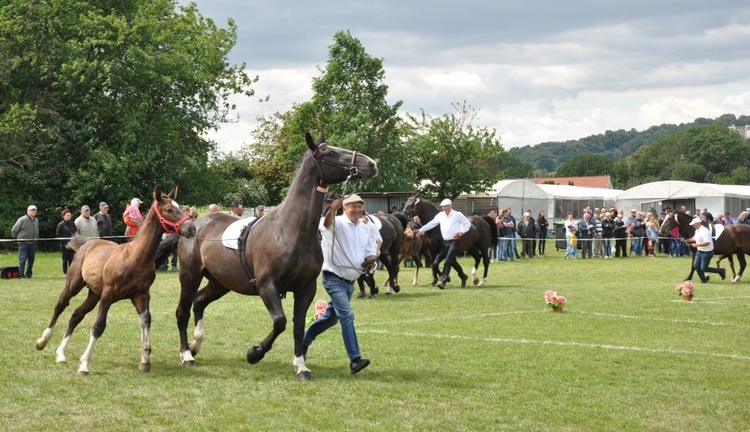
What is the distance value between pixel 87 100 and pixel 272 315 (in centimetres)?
3264

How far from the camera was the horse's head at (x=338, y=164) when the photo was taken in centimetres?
962

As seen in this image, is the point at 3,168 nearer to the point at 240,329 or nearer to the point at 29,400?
the point at 240,329

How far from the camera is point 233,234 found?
1041cm

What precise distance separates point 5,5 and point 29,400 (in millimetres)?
35709

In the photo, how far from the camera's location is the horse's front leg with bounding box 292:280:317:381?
9352mm

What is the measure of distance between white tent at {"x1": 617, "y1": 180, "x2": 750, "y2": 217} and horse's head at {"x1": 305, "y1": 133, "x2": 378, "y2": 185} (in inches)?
1793

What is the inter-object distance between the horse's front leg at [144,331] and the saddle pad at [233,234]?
113cm

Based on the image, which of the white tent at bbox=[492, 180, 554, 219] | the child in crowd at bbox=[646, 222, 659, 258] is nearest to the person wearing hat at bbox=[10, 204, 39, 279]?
the child in crowd at bbox=[646, 222, 659, 258]

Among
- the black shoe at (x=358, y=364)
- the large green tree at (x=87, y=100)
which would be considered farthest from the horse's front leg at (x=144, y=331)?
the large green tree at (x=87, y=100)

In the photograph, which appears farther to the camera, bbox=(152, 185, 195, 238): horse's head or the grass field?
bbox=(152, 185, 195, 238): horse's head

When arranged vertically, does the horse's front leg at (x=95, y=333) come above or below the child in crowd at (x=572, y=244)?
below

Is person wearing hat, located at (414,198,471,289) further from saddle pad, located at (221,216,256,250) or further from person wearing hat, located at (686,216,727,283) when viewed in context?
saddle pad, located at (221,216,256,250)

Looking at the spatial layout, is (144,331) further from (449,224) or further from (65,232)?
(65,232)

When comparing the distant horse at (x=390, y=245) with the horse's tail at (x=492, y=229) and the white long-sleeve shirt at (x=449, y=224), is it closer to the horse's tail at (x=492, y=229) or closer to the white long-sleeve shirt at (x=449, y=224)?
the white long-sleeve shirt at (x=449, y=224)
